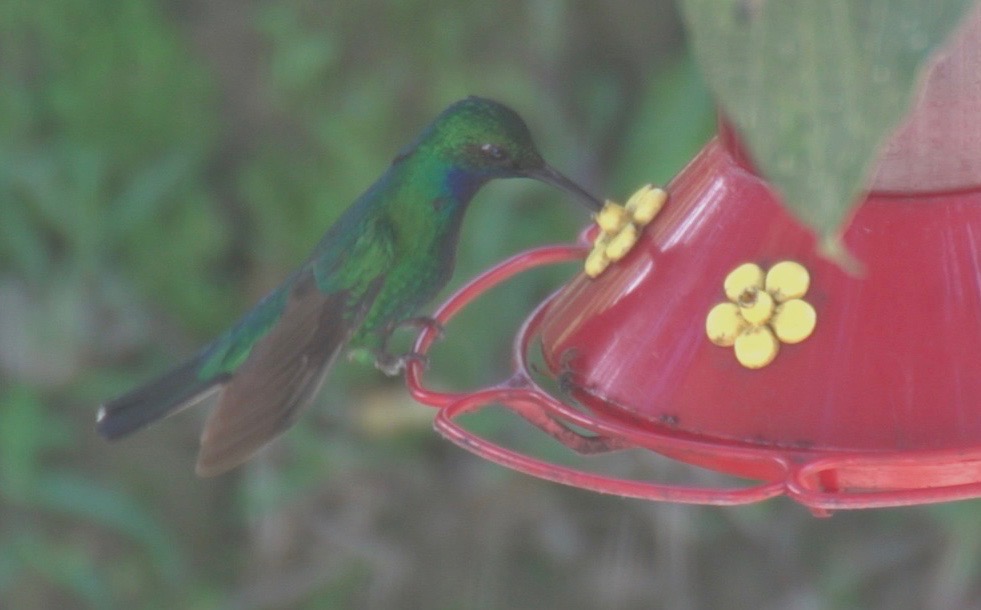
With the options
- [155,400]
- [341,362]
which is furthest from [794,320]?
[341,362]

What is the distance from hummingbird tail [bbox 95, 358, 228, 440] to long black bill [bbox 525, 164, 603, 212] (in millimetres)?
838

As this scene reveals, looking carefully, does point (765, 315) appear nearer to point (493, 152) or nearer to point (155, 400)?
point (493, 152)

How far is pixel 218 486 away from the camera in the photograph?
15.5ft

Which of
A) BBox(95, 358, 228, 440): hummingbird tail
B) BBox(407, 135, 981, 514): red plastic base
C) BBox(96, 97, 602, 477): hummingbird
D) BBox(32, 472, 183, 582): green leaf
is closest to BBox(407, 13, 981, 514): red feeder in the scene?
BBox(407, 135, 981, 514): red plastic base

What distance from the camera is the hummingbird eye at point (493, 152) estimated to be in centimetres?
248

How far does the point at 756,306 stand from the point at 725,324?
0.05 meters

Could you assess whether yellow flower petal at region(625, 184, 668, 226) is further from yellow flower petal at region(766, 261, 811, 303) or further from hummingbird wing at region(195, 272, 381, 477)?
hummingbird wing at region(195, 272, 381, 477)

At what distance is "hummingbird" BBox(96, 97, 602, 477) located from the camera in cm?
245

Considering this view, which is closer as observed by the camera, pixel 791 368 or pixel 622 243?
pixel 791 368

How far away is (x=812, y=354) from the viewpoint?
5.47 ft

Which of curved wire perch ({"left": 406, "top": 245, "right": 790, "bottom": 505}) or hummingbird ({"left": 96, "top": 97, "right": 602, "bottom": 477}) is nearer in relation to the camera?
curved wire perch ({"left": 406, "top": 245, "right": 790, "bottom": 505})

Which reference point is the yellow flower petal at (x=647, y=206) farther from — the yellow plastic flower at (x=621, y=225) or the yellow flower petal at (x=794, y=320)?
the yellow flower petal at (x=794, y=320)

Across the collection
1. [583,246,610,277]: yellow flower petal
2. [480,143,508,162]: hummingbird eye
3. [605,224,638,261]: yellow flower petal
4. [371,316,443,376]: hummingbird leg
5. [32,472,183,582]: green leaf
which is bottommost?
[32,472,183,582]: green leaf

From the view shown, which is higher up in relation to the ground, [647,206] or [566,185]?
[647,206]
